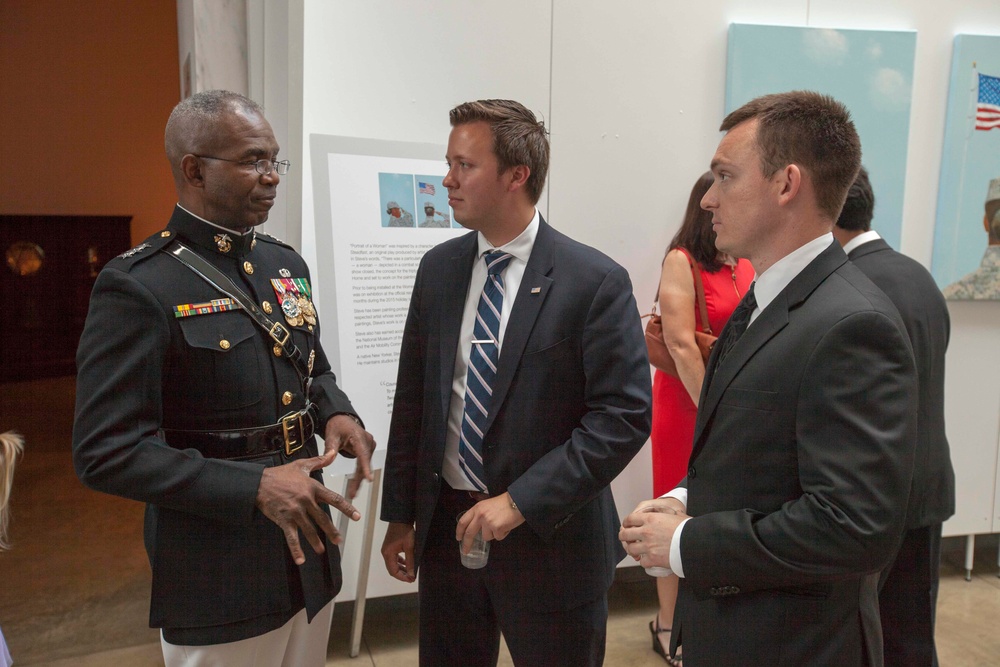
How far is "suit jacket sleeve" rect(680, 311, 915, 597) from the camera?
1.16 meters

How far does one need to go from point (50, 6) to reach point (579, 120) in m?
8.04

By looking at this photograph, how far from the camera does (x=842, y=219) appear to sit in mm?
2414

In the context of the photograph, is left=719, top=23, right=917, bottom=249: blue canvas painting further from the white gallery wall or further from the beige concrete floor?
the beige concrete floor

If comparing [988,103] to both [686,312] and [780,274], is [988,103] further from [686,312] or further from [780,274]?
[780,274]

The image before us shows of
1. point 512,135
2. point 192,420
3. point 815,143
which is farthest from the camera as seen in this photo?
point 512,135

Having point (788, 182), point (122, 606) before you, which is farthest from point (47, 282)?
point (788, 182)

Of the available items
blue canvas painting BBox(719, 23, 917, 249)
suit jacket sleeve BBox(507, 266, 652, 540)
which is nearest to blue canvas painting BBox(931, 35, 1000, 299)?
blue canvas painting BBox(719, 23, 917, 249)

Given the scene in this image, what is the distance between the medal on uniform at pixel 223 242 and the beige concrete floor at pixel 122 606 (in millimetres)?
2180

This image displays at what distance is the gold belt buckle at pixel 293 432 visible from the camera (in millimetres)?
1629

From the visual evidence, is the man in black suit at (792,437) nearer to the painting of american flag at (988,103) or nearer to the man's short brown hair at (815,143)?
the man's short brown hair at (815,143)

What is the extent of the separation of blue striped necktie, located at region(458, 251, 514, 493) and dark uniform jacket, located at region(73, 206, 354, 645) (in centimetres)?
38

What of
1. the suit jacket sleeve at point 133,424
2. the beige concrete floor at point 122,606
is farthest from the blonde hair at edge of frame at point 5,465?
the beige concrete floor at point 122,606

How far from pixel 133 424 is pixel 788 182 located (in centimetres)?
130

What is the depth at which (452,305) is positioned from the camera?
190 cm
